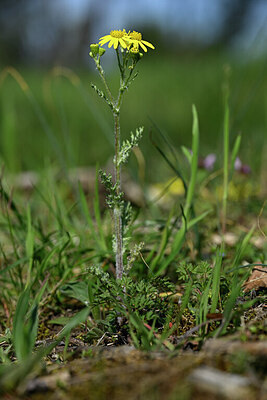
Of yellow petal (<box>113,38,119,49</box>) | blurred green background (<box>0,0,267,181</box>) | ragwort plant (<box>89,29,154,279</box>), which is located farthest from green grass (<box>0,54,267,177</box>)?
yellow petal (<box>113,38,119,49</box>)

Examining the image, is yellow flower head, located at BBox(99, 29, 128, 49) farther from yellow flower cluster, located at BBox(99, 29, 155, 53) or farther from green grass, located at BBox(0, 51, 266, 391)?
green grass, located at BBox(0, 51, 266, 391)

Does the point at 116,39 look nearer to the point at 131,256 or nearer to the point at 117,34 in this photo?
the point at 117,34

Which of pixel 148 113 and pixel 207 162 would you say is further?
pixel 148 113

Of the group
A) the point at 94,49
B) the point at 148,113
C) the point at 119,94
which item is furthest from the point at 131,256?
the point at 148,113

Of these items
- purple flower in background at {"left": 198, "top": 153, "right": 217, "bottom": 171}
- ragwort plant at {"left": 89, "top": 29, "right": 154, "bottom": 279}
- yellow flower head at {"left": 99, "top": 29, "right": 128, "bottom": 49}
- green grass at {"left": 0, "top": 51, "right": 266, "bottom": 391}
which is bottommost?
green grass at {"left": 0, "top": 51, "right": 266, "bottom": 391}

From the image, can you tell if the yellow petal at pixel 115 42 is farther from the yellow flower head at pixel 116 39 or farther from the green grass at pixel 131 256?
the green grass at pixel 131 256

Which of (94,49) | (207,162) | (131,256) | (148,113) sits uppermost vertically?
(94,49)

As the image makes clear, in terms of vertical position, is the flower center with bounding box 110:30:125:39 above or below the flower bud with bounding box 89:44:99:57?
above

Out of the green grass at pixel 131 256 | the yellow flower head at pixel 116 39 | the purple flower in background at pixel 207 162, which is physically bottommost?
the green grass at pixel 131 256

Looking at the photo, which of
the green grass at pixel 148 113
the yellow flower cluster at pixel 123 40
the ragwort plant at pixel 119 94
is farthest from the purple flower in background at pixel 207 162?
the yellow flower cluster at pixel 123 40

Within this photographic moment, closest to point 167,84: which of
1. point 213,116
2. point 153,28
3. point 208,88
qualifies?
point 208,88

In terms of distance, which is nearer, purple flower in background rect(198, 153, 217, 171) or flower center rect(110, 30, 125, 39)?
flower center rect(110, 30, 125, 39)

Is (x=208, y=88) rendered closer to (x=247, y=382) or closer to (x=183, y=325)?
(x=183, y=325)
